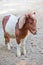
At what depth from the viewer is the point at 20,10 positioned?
26.2 feet

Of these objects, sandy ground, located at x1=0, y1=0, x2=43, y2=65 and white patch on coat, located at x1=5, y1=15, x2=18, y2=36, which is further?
white patch on coat, located at x1=5, y1=15, x2=18, y2=36

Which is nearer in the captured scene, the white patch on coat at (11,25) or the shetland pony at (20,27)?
the shetland pony at (20,27)

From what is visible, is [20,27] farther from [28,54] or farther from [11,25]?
[28,54]

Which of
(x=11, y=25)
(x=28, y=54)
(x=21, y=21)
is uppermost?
(x=21, y=21)

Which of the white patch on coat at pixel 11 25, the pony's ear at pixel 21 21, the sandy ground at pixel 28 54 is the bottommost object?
the sandy ground at pixel 28 54

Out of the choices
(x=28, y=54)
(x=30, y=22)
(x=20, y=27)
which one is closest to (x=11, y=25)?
(x=20, y=27)

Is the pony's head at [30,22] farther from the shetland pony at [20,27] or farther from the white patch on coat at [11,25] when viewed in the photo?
the white patch on coat at [11,25]

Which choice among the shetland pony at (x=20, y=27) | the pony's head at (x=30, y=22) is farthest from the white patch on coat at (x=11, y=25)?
the pony's head at (x=30, y=22)

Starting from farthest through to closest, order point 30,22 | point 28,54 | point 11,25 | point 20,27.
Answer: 1. point 28,54
2. point 11,25
3. point 20,27
4. point 30,22

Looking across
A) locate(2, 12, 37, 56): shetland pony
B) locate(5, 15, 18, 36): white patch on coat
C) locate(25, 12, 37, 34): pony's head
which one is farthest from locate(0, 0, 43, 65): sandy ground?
locate(25, 12, 37, 34): pony's head

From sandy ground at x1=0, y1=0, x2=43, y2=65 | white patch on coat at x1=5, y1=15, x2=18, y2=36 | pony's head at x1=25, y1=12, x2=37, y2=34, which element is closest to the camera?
pony's head at x1=25, y1=12, x2=37, y2=34

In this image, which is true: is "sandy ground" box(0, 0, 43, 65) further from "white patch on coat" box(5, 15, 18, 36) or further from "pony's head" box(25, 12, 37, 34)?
"pony's head" box(25, 12, 37, 34)

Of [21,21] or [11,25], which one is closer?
[21,21]

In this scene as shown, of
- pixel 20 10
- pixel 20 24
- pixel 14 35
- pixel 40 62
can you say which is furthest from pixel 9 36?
pixel 20 10
